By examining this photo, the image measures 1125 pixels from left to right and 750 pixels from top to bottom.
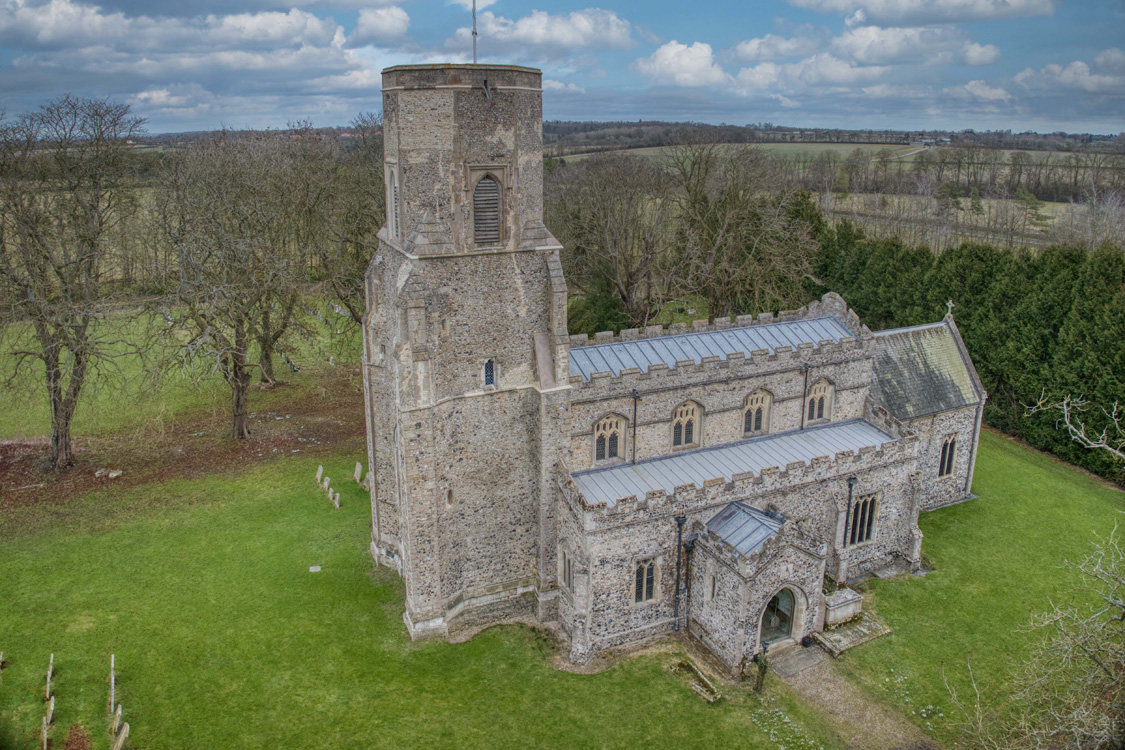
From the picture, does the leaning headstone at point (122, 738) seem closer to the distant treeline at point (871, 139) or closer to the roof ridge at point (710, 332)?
the roof ridge at point (710, 332)

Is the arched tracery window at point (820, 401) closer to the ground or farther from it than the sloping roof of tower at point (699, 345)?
closer to the ground

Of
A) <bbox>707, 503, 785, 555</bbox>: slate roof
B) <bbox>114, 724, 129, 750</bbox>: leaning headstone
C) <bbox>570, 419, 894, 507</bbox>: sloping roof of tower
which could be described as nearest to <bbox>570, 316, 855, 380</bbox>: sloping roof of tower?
<bbox>570, 419, 894, 507</bbox>: sloping roof of tower

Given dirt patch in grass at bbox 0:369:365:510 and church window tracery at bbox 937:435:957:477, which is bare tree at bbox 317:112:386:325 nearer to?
dirt patch in grass at bbox 0:369:365:510

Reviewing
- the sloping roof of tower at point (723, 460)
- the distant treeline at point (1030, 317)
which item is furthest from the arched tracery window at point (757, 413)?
the distant treeline at point (1030, 317)

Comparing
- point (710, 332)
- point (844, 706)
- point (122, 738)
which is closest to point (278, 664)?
point (122, 738)

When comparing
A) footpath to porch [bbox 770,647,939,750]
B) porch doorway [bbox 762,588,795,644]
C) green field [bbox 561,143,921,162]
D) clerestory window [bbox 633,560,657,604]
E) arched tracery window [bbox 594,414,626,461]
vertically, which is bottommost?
footpath to porch [bbox 770,647,939,750]

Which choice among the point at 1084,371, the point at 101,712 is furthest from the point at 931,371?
the point at 101,712
